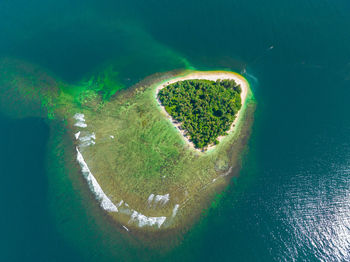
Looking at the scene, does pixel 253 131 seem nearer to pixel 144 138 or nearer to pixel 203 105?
pixel 203 105

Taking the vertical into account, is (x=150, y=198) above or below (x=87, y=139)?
below

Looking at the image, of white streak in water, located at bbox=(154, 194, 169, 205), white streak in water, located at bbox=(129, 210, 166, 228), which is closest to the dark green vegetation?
white streak in water, located at bbox=(154, 194, 169, 205)

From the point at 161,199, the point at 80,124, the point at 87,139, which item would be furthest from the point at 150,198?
the point at 80,124

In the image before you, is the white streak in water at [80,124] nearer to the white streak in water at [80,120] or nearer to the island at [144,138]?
the white streak in water at [80,120]

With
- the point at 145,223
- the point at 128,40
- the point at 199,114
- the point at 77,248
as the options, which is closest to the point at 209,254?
the point at 145,223

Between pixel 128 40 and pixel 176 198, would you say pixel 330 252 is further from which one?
pixel 128 40

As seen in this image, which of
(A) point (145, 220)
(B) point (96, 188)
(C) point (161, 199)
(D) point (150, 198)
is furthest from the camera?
(B) point (96, 188)

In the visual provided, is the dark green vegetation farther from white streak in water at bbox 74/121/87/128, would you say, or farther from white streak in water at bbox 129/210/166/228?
white streak in water at bbox 74/121/87/128
